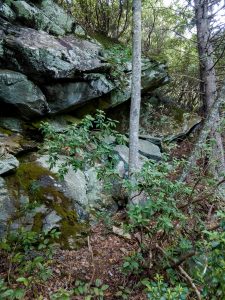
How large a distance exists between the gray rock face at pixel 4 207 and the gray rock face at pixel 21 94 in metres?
2.03

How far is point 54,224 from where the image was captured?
16.2ft

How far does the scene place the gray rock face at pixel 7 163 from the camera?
513 centimetres

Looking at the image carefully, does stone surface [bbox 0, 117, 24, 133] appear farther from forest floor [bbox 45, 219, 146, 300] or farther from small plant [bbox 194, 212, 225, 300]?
small plant [bbox 194, 212, 225, 300]

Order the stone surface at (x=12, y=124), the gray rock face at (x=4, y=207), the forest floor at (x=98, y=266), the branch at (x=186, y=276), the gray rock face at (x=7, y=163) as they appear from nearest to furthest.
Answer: the branch at (x=186, y=276)
the forest floor at (x=98, y=266)
the gray rock face at (x=4, y=207)
the gray rock face at (x=7, y=163)
the stone surface at (x=12, y=124)

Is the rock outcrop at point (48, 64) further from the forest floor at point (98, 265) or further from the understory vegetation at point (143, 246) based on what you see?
the forest floor at point (98, 265)

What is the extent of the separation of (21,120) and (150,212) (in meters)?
4.39

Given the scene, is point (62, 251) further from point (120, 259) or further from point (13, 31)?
point (13, 31)

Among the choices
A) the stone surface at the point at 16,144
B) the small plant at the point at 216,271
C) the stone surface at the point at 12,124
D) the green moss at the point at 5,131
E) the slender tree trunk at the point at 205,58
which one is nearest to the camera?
the small plant at the point at 216,271

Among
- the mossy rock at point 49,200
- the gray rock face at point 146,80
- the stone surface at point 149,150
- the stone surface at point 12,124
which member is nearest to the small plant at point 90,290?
the mossy rock at point 49,200

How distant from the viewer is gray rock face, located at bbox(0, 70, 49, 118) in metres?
6.20

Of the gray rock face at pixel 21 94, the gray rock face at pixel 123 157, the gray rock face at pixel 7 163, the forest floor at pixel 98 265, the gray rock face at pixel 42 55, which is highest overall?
the gray rock face at pixel 42 55

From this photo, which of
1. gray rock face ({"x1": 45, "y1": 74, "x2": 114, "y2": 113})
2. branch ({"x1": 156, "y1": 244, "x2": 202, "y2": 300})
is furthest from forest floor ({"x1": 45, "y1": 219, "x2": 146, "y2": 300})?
gray rock face ({"x1": 45, "y1": 74, "x2": 114, "y2": 113})

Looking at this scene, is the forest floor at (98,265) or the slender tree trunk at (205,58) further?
the slender tree trunk at (205,58)

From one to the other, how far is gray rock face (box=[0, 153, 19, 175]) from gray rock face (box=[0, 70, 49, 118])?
4.58 feet
